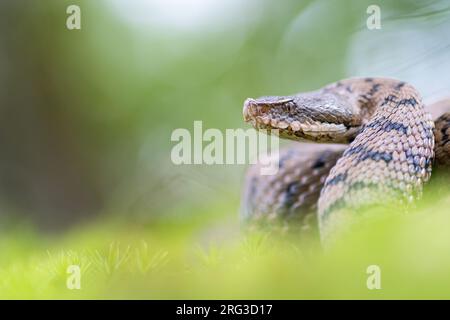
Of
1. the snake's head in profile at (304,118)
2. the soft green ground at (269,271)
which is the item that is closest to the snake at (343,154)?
the snake's head in profile at (304,118)

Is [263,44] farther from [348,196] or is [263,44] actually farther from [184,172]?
[348,196]

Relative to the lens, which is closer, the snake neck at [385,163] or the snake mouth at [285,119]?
the snake neck at [385,163]

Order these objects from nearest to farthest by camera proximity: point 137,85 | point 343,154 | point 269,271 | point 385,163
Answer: point 269,271, point 385,163, point 343,154, point 137,85

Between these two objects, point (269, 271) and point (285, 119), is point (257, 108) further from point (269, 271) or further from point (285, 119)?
point (269, 271)

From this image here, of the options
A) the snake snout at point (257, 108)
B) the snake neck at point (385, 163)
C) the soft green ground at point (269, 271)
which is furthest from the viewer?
the snake snout at point (257, 108)

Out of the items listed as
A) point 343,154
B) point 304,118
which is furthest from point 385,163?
point 304,118

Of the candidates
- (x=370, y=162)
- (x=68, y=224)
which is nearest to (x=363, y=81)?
(x=370, y=162)

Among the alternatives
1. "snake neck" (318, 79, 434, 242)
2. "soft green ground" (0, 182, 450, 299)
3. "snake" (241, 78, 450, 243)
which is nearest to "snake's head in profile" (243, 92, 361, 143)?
"snake" (241, 78, 450, 243)

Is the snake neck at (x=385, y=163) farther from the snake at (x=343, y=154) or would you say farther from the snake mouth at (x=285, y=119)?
the snake mouth at (x=285, y=119)
